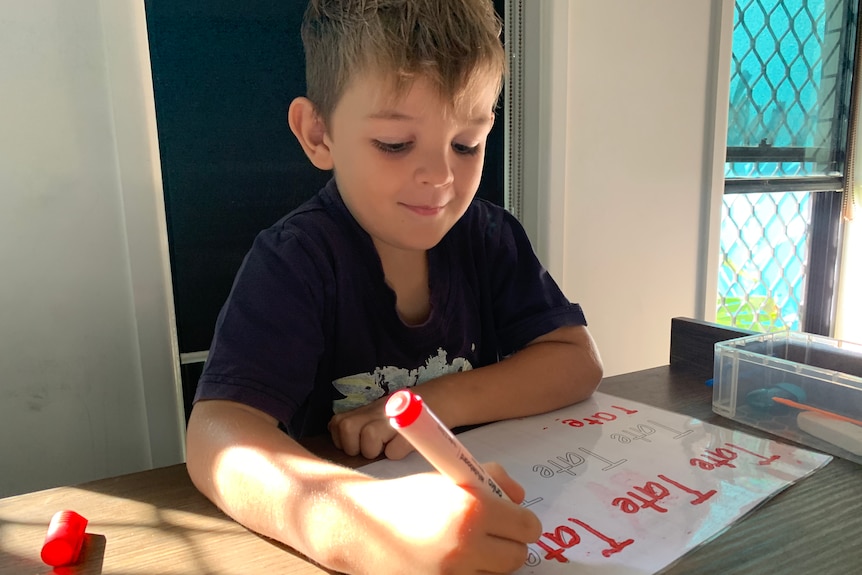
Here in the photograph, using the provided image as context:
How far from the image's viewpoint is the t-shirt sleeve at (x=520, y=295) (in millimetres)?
732

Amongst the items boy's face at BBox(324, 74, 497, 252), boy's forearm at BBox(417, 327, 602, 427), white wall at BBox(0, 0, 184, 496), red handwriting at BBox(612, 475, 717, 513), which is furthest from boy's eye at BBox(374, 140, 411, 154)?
white wall at BBox(0, 0, 184, 496)

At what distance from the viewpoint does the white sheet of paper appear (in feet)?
1.25

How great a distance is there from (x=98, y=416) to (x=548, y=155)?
948mm

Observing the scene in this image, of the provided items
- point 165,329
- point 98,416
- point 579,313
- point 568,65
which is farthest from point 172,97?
point 568,65

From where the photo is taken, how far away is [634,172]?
4.73ft

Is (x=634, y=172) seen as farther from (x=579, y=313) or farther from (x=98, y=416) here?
(x=98, y=416)

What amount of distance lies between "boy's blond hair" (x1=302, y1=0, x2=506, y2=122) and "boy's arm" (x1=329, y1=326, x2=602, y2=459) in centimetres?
28

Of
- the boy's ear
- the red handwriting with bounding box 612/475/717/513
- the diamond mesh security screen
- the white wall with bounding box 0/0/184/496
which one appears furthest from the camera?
the diamond mesh security screen

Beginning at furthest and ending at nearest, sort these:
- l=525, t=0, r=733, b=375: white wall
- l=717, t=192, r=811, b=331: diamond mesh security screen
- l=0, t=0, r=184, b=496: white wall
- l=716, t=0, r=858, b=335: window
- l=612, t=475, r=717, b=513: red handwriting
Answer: l=717, t=192, r=811, b=331: diamond mesh security screen → l=716, t=0, r=858, b=335: window → l=525, t=0, r=733, b=375: white wall → l=0, t=0, r=184, b=496: white wall → l=612, t=475, r=717, b=513: red handwriting

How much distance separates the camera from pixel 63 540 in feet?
1.21

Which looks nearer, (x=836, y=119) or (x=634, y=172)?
(x=634, y=172)

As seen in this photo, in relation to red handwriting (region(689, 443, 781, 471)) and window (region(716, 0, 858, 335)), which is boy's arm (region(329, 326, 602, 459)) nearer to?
red handwriting (region(689, 443, 781, 471))

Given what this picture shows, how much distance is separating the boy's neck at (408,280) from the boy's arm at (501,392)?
113 millimetres

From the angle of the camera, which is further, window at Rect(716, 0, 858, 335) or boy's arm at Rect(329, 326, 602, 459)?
window at Rect(716, 0, 858, 335)
